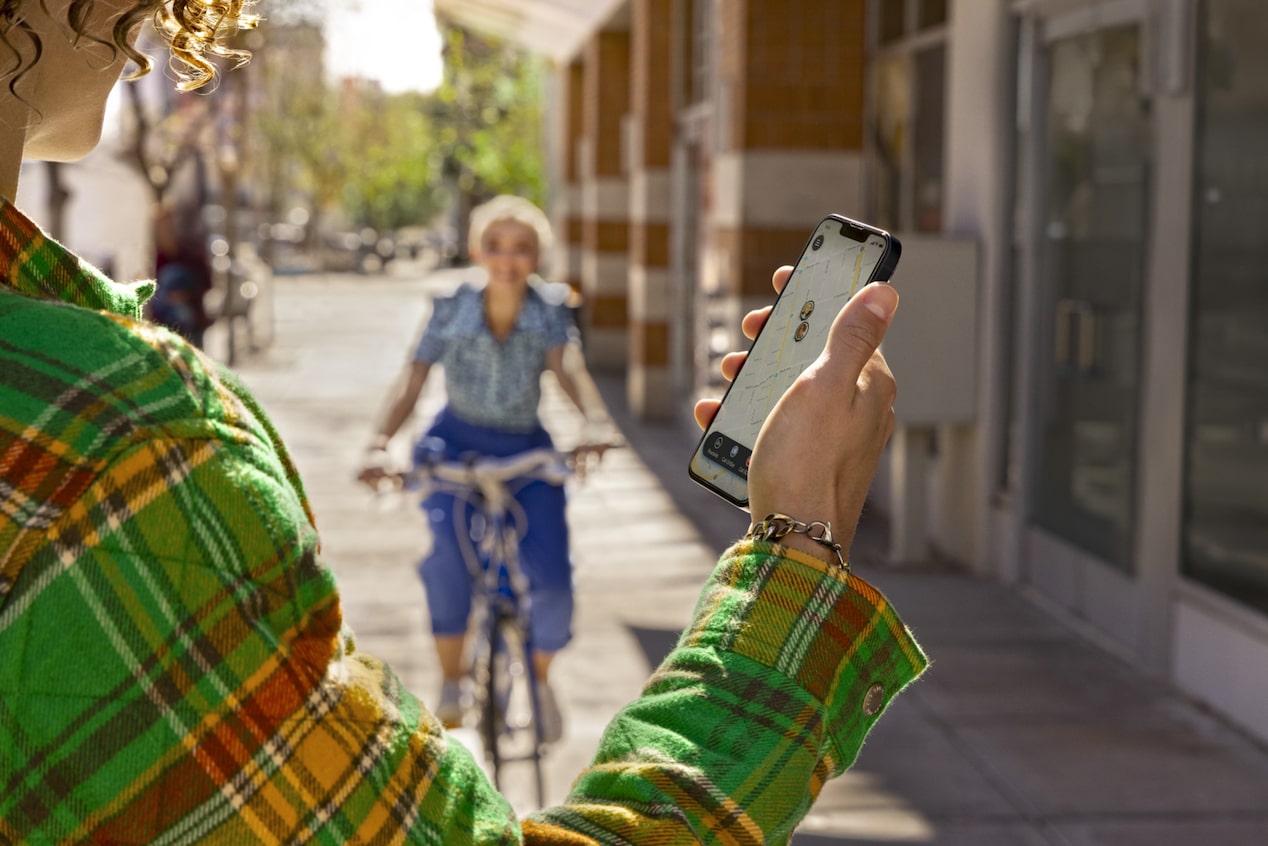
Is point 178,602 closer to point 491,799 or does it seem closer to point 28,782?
point 28,782

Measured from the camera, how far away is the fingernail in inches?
45.7

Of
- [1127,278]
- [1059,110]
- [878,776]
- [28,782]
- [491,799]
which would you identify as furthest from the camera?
[1059,110]

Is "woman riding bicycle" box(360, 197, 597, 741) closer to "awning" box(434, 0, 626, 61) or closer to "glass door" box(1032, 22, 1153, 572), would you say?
"glass door" box(1032, 22, 1153, 572)

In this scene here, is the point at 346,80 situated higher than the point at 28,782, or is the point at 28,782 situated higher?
the point at 346,80

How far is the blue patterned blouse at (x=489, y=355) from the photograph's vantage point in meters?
5.83

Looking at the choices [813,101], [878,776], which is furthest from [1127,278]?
[813,101]

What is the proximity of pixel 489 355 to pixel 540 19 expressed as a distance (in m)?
17.5

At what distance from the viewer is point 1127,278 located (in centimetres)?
690

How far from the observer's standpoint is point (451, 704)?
5742 mm

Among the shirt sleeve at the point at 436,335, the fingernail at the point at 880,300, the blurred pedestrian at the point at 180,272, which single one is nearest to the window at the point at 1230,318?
the shirt sleeve at the point at 436,335

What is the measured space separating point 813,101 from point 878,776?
5883 mm

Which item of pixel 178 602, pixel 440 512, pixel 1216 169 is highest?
pixel 1216 169

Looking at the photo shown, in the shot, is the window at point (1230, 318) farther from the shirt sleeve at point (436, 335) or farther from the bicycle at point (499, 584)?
Answer: the shirt sleeve at point (436, 335)

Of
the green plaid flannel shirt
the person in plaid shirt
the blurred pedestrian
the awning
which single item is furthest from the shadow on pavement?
the awning
